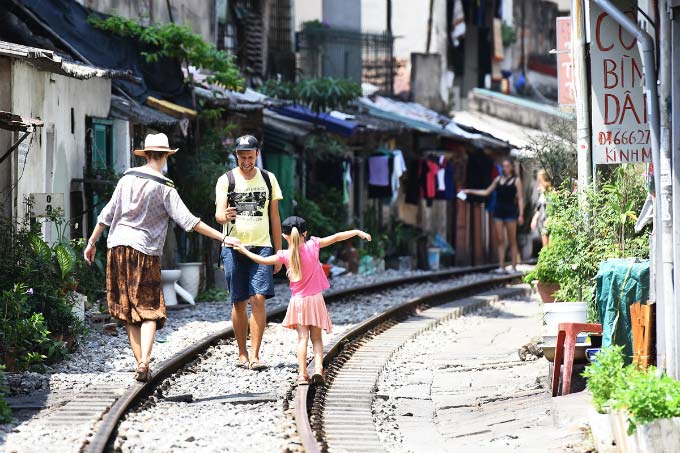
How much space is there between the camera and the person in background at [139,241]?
10.5 metres

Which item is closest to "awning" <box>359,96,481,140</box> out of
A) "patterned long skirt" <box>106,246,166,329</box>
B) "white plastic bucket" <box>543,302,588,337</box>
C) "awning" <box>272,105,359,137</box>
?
"awning" <box>272,105,359,137</box>

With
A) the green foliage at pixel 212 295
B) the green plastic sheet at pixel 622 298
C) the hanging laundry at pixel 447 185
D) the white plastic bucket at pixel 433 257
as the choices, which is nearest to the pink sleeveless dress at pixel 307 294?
the green plastic sheet at pixel 622 298

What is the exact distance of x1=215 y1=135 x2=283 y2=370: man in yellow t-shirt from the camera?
38.0 ft

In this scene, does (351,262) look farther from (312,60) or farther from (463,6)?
(463,6)

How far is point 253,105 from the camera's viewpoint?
20.4m

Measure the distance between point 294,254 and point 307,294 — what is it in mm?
406

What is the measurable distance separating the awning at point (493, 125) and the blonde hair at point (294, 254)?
70.2 ft

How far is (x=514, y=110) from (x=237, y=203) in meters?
26.0

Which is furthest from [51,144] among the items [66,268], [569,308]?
[569,308]

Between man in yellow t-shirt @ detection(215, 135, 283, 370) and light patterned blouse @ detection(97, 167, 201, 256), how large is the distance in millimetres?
953

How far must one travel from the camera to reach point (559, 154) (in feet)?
54.0

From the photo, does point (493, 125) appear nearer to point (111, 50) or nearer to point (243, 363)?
point (111, 50)

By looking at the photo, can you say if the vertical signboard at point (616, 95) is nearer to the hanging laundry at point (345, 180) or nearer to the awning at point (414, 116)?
the hanging laundry at point (345, 180)

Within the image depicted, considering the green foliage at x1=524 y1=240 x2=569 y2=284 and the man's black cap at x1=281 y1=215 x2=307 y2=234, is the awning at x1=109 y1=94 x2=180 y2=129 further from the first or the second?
the man's black cap at x1=281 y1=215 x2=307 y2=234
